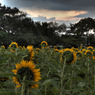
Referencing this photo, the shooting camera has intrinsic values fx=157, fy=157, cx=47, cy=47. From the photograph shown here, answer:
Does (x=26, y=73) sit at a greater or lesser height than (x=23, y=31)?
lesser

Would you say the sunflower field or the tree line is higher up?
the tree line

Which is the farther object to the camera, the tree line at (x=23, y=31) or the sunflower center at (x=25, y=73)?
the tree line at (x=23, y=31)

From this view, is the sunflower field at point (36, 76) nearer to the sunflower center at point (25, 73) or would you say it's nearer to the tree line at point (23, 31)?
the sunflower center at point (25, 73)

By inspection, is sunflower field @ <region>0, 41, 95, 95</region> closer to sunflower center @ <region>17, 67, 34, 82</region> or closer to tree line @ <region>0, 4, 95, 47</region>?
sunflower center @ <region>17, 67, 34, 82</region>

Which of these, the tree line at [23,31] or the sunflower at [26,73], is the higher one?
the tree line at [23,31]

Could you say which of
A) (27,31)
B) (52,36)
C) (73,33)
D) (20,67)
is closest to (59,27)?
(73,33)

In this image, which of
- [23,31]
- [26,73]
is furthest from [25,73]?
[23,31]

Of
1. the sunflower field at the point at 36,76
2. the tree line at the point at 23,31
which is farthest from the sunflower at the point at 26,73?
the tree line at the point at 23,31

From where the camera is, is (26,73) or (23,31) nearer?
(26,73)

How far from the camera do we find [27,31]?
96.9 ft

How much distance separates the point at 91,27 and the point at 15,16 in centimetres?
2220

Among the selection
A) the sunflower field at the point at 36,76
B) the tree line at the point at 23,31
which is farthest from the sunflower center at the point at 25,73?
the tree line at the point at 23,31

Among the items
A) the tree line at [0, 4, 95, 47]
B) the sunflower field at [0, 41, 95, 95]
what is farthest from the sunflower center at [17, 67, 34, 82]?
the tree line at [0, 4, 95, 47]

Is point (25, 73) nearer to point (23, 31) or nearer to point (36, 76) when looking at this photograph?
point (36, 76)
